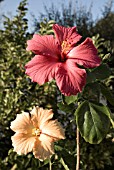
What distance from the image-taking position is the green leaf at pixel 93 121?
0.83 m

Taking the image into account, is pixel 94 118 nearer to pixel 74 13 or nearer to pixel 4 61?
pixel 4 61

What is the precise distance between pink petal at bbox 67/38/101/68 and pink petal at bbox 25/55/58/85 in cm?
5

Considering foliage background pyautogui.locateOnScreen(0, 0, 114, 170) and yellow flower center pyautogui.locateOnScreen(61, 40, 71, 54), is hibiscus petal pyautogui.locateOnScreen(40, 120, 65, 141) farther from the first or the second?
foliage background pyautogui.locateOnScreen(0, 0, 114, 170)

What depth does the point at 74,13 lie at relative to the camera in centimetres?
1148

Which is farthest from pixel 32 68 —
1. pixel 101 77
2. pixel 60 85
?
pixel 101 77

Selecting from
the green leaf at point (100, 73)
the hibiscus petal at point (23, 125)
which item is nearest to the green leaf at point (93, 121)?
the green leaf at point (100, 73)

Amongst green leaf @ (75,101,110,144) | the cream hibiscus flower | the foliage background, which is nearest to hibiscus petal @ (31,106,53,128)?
the cream hibiscus flower

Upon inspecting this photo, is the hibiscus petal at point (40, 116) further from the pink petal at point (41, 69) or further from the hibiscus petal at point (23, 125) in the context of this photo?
the pink petal at point (41, 69)

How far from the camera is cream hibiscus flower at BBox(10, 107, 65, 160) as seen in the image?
35.7 inches

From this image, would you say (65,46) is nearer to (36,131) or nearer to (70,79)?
(70,79)

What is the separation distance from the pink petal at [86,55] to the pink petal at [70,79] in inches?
0.8

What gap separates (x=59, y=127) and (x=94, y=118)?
13 cm

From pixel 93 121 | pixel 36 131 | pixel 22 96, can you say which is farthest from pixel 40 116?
pixel 22 96

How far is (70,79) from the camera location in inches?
30.0
